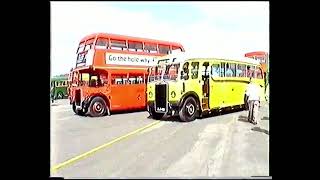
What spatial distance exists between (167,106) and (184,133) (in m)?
0.67

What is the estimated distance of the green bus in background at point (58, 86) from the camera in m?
4.30

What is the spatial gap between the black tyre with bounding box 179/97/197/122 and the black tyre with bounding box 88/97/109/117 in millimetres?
1196

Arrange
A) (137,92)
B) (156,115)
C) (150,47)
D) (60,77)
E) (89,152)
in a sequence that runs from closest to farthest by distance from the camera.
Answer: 1. (89,152)
2. (60,77)
3. (150,47)
4. (156,115)
5. (137,92)

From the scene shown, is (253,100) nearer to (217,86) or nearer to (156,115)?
(217,86)

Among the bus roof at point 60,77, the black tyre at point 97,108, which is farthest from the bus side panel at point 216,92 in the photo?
the bus roof at point 60,77

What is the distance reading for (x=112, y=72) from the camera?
5.28m

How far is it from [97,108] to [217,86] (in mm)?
1870

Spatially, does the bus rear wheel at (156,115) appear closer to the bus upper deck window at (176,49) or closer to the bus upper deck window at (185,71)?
the bus upper deck window at (185,71)

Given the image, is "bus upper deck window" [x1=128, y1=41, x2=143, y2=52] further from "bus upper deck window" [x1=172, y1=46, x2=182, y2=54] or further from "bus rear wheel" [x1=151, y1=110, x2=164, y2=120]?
"bus rear wheel" [x1=151, y1=110, x2=164, y2=120]

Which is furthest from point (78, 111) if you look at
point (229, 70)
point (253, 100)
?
point (253, 100)

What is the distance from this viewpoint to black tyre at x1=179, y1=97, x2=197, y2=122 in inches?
195

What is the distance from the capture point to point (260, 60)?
14.7 feet

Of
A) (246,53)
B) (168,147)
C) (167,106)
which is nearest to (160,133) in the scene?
(168,147)
